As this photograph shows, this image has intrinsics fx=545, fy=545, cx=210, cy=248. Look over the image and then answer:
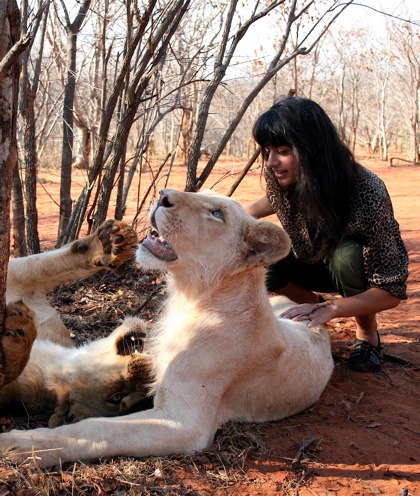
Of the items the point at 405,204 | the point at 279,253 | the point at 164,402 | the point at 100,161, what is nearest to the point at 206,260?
the point at 279,253

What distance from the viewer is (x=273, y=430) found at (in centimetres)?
296

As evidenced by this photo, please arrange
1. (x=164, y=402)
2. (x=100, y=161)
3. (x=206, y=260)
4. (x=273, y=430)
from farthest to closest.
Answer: (x=100, y=161) < (x=273, y=430) < (x=206, y=260) < (x=164, y=402)

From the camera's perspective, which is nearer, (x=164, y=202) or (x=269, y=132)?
(x=164, y=202)

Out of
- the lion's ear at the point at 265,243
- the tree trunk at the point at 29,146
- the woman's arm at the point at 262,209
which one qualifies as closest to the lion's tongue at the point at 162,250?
the lion's ear at the point at 265,243

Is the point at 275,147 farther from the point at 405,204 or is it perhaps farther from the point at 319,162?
the point at 405,204

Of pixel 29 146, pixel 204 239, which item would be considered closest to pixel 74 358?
pixel 204 239

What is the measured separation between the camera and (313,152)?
347cm

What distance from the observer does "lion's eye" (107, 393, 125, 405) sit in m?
2.96

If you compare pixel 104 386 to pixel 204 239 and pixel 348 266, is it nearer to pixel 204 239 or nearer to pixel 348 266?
pixel 204 239

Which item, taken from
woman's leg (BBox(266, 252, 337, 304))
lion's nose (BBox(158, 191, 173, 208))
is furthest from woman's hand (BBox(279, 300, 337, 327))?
lion's nose (BBox(158, 191, 173, 208))

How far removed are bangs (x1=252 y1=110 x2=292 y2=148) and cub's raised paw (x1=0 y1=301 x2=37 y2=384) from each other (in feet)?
6.19

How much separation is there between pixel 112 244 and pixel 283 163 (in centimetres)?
124

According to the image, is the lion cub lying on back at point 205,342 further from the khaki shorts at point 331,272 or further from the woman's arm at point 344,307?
the khaki shorts at point 331,272

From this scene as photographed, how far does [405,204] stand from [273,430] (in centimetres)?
1155
